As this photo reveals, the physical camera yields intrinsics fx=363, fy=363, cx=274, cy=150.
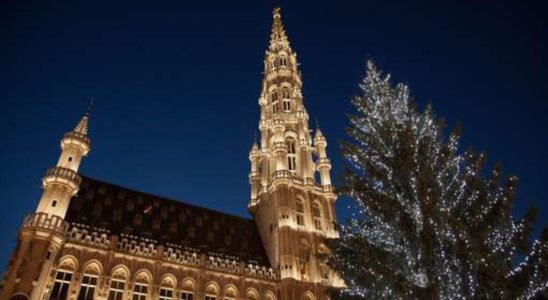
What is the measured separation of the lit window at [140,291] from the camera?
27234mm

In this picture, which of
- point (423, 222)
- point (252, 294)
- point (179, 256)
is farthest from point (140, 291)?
point (423, 222)

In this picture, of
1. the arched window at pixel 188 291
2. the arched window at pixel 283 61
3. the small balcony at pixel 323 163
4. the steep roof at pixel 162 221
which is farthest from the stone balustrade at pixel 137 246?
the arched window at pixel 283 61

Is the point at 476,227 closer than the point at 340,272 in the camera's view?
Yes

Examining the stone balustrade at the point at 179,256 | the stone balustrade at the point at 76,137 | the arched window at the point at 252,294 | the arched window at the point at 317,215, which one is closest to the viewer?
the stone balustrade at the point at 179,256

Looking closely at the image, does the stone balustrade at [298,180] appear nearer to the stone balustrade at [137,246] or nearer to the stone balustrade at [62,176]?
the stone balustrade at [137,246]

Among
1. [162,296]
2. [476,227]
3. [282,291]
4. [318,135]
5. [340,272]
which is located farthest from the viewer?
[318,135]

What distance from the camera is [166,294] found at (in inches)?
1121

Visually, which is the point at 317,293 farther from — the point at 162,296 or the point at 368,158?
the point at 368,158

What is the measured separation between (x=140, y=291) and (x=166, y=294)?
6.60 feet

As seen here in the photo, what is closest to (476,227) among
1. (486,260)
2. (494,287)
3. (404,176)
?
(486,260)

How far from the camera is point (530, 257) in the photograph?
43.3 feet

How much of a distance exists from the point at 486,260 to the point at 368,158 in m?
6.09

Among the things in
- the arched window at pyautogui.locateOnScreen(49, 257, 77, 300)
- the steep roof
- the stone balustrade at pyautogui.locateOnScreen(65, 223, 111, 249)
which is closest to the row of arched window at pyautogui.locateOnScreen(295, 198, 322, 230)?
the steep roof

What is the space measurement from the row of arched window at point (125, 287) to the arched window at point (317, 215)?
10.8 m
